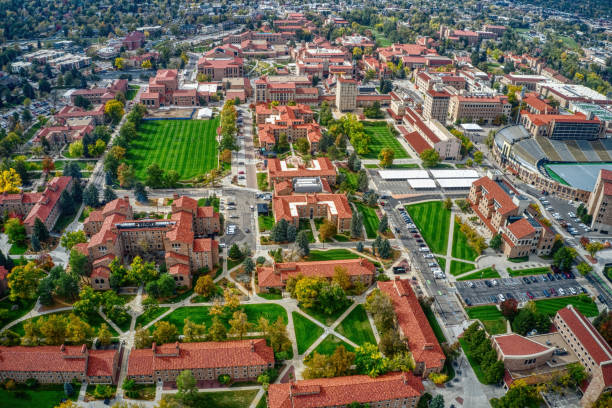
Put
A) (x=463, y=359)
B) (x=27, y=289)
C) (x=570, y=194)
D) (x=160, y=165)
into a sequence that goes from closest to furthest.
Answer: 1. (x=463, y=359)
2. (x=27, y=289)
3. (x=570, y=194)
4. (x=160, y=165)

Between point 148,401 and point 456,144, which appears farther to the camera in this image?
point 456,144

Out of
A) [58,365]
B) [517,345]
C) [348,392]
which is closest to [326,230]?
[348,392]

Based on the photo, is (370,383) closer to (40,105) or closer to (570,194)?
(570,194)

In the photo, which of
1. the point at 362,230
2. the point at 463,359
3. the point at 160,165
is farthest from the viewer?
the point at 160,165

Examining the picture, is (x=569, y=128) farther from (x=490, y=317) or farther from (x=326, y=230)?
(x=326, y=230)

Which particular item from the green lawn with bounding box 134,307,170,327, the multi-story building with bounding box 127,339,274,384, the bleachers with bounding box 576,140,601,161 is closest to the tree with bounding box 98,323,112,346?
the multi-story building with bounding box 127,339,274,384

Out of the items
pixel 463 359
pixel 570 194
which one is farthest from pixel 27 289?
pixel 570 194
